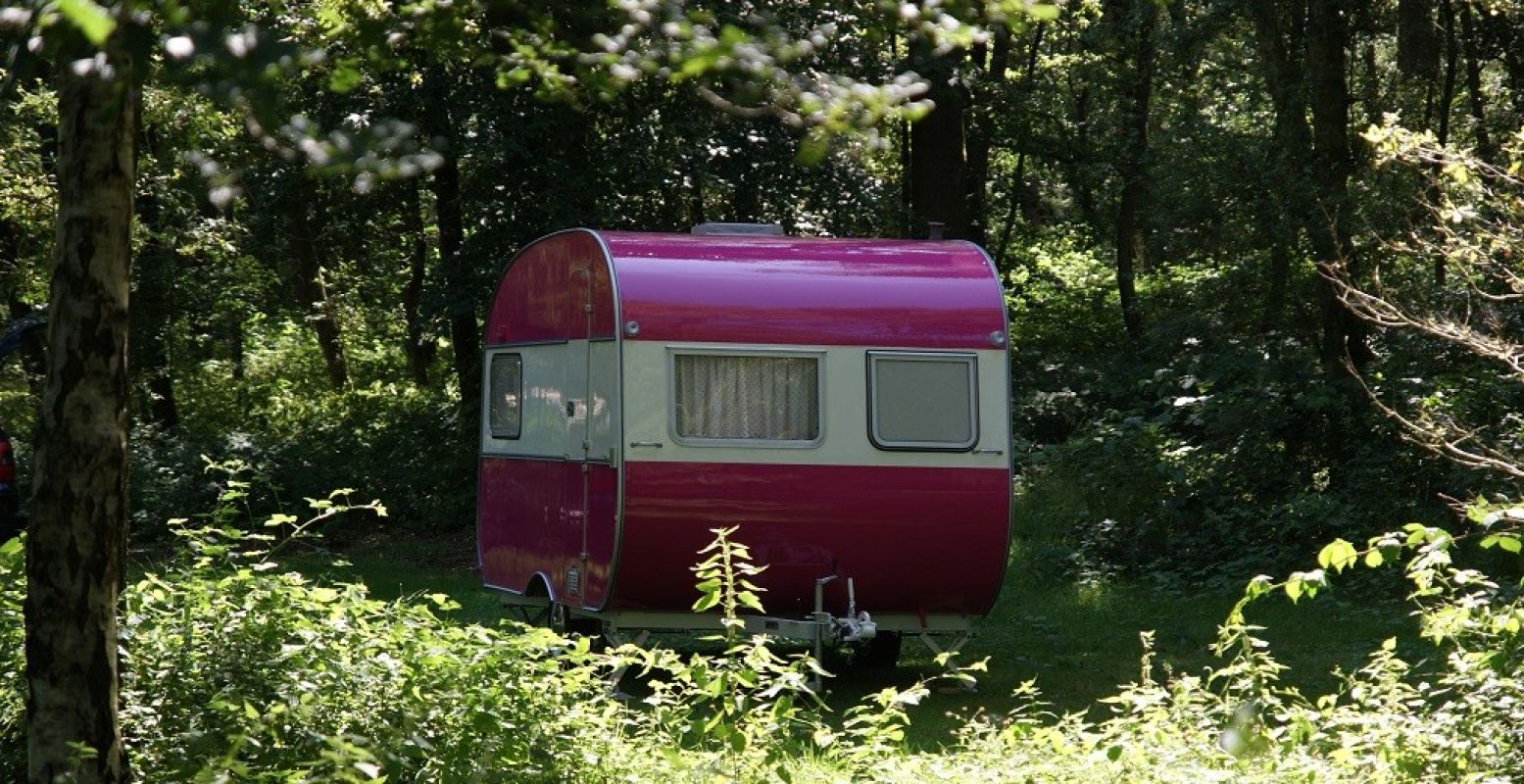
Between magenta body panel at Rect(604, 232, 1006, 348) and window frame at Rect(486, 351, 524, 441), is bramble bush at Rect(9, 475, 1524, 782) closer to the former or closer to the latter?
magenta body panel at Rect(604, 232, 1006, 348)

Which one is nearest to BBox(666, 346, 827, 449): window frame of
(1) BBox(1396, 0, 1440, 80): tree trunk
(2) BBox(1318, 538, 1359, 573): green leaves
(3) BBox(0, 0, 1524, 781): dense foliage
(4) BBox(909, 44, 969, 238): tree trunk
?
(3) BBox(0, 0, 1524, 781): dense foliage

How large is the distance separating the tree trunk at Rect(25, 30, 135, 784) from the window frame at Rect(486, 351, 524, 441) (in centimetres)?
627

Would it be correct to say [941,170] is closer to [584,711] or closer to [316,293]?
[316,293]

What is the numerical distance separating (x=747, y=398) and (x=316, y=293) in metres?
19.3

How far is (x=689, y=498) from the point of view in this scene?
9.34m

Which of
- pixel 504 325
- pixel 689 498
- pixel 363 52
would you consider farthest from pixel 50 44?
pixel 504 325

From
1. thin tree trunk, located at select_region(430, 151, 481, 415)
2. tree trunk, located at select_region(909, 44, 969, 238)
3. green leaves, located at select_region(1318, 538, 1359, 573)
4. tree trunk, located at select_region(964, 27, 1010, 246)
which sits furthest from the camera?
tree trunk, located at select_region(964, 27, 1010, 246)

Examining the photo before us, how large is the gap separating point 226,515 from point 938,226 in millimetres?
5455

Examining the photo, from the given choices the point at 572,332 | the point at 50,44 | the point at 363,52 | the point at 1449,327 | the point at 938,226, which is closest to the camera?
the point at 50,44

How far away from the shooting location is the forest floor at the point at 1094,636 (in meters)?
10.0

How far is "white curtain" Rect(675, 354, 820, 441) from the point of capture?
951cm

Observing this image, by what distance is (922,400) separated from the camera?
9711mm

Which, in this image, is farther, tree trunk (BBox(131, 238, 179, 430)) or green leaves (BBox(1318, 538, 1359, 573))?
tree trunk (BBox(131, 238, 179, 430))

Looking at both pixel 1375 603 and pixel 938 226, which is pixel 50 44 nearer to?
pixel 938 226
